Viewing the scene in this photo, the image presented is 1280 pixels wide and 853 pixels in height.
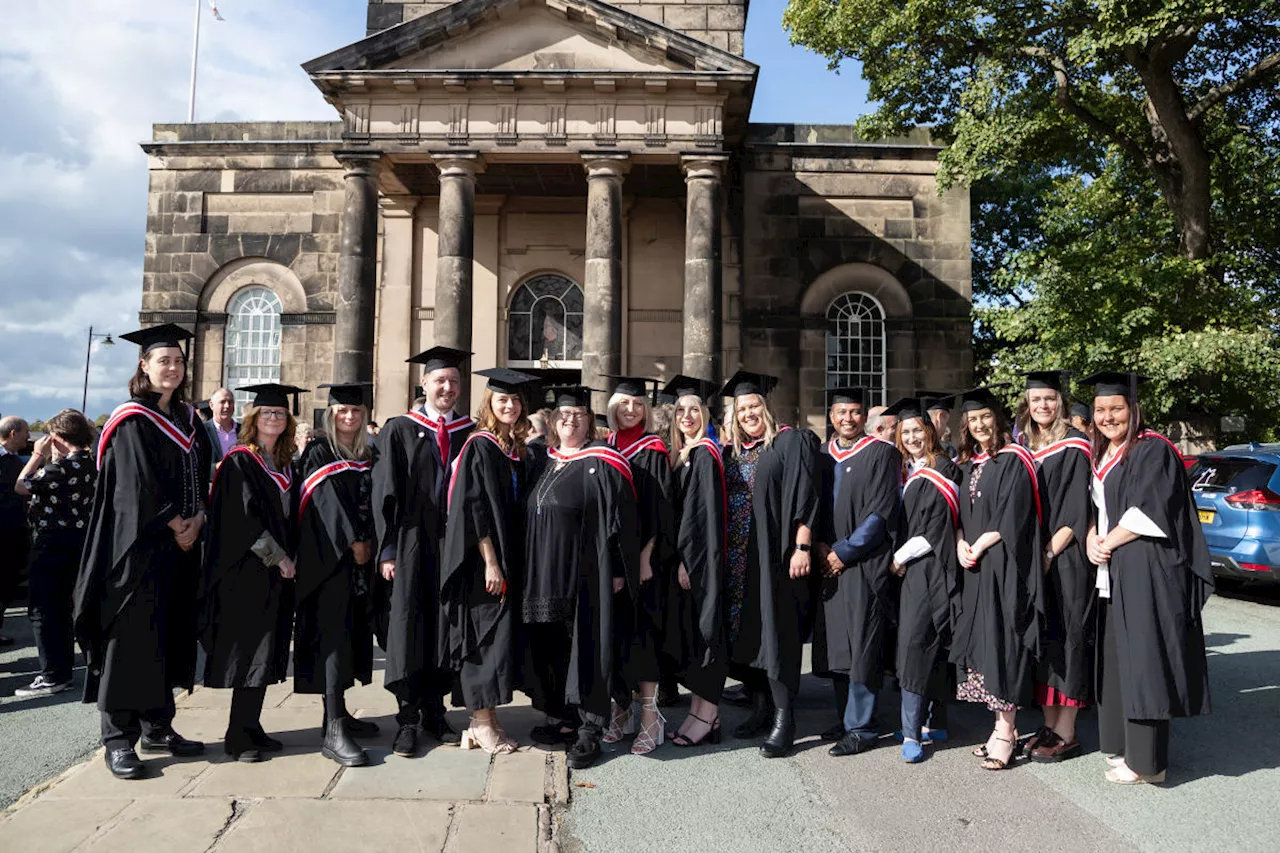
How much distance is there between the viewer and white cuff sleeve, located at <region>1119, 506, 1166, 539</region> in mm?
5111

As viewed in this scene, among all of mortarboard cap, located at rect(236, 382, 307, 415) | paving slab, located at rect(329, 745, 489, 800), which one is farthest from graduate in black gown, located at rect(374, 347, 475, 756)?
mortarboard cap, located at rect(236, 382, 307, 415)

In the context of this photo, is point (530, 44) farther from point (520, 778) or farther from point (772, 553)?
point (520, 778)

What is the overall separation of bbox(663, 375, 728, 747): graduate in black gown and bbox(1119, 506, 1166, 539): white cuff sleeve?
2.35 metres

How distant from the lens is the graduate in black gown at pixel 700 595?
18.7ft

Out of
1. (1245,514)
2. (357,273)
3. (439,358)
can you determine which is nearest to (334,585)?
(439,358)

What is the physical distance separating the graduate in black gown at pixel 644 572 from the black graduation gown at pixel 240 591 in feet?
6.75

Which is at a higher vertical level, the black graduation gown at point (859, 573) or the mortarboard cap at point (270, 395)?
the mortarboard cap at point (270, 395)

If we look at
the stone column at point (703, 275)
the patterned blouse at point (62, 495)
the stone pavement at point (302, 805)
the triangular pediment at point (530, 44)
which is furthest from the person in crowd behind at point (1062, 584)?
the triangular pediment at point (530, 44)

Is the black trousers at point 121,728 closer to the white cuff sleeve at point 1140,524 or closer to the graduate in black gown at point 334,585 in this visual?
the graduate in black gown at point 334,585

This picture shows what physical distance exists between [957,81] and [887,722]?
15.5 metres

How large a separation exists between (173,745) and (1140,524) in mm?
5798

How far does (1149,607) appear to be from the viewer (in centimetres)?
515

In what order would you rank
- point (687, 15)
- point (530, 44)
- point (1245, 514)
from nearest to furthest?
1. point (1245, 514)
2. point (530, 44)
3. point (687, 15)

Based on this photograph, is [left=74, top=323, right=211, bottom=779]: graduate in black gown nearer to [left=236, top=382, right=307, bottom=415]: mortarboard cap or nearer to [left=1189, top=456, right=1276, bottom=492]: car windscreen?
[left=236, top=382, right=307, bottom=415]: mortarboard cap
